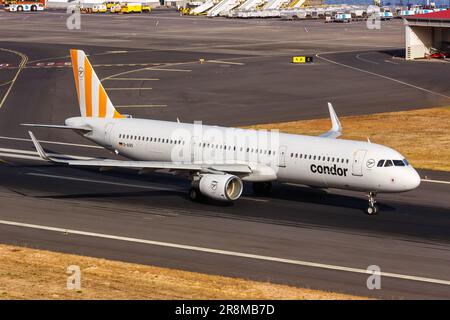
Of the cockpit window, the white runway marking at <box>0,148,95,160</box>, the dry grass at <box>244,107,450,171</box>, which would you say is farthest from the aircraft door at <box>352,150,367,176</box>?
the white runway marking at <box>0,148,95,160</box>

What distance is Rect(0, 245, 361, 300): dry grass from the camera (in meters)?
40.1

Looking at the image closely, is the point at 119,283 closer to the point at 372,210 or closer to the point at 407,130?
the point at 372,210

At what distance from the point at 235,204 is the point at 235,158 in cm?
283

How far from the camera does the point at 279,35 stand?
19238 cm

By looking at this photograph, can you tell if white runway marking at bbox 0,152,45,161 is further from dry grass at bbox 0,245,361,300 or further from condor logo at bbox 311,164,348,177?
dry grass at bbox 0,245,361,300

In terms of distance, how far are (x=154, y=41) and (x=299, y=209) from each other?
12477cm

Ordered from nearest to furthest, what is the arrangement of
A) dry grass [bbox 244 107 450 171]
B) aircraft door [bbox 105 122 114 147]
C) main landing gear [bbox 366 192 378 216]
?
1. main landing gear [bbox 366 192 378 216]
2. aircraft door [bbox 105 122 114 147]
3. dry grass [bbox 244 107 450 171]

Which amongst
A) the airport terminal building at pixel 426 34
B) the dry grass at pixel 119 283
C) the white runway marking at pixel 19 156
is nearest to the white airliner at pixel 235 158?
the white runway marking at pixel 19 156

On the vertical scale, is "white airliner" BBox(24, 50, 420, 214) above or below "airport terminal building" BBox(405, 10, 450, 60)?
below

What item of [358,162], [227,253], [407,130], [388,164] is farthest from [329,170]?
[407,130]

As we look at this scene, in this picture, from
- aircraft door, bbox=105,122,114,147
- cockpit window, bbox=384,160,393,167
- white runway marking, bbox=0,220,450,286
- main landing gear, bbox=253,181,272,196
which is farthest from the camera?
aircraft door, bbox=105,122,114,147

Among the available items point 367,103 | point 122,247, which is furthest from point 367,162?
point 367,103

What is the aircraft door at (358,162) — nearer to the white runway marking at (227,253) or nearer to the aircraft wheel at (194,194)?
the white runway marking at (227,253)

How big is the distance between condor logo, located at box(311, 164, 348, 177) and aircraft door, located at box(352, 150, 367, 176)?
0.57 meters
